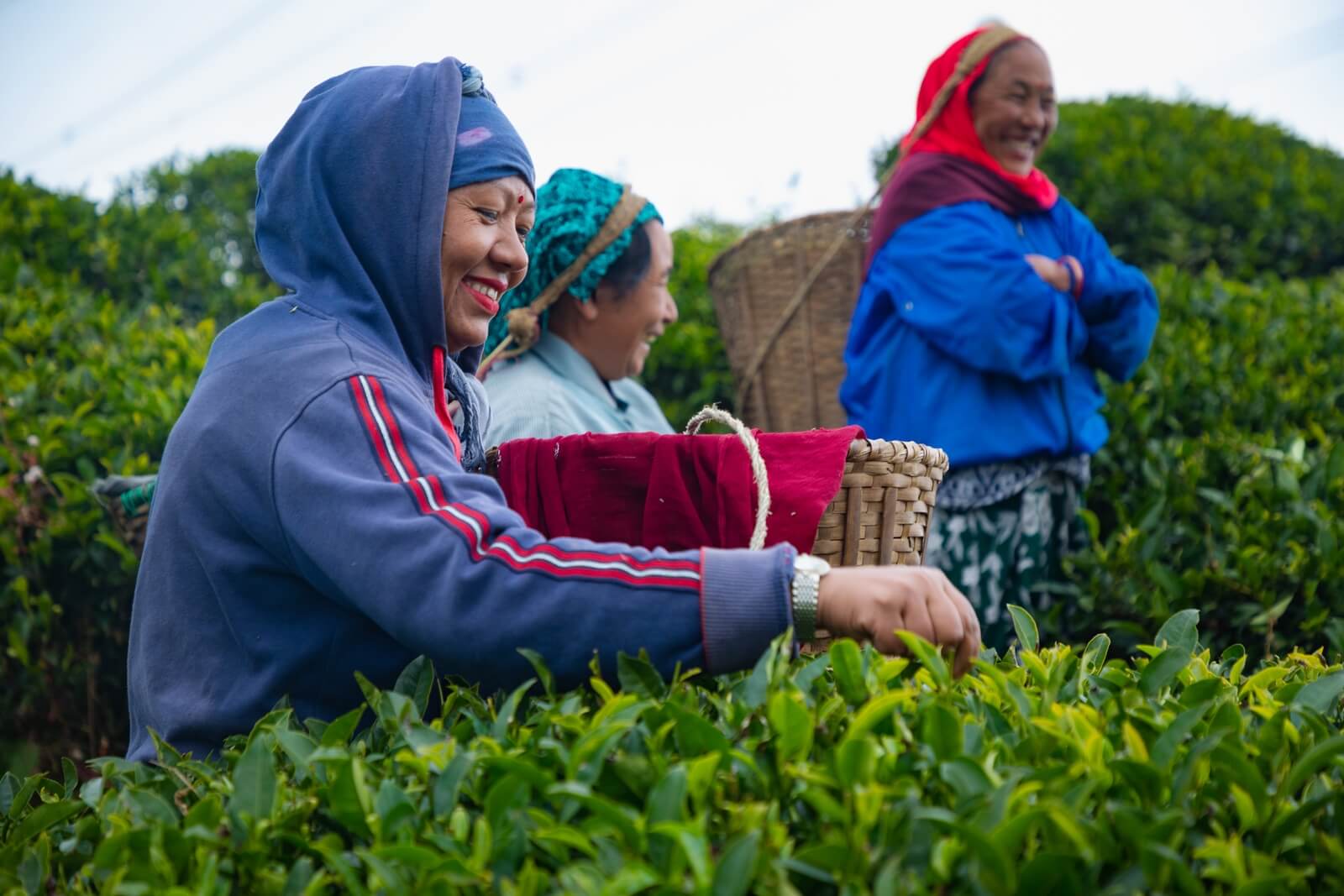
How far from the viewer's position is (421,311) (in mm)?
1835

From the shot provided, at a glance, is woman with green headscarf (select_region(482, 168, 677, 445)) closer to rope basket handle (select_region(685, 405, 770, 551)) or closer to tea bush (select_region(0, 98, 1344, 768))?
tea bush (select_region(0, 98, 1344, 768))

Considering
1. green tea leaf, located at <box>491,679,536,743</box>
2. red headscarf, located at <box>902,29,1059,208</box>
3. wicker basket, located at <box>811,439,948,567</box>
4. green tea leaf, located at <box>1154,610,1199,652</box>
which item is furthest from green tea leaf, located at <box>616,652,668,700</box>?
red headscarf, located at <box>902,29,1059,208</box>

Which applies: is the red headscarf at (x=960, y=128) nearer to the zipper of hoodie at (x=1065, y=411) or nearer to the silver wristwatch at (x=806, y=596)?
the zipper of hoodie at (x=1065, y=411)

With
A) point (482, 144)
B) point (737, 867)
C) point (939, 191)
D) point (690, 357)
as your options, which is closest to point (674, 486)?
point (482, 144)

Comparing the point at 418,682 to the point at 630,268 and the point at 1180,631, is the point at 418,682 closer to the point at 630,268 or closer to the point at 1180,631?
the point at 1180,631

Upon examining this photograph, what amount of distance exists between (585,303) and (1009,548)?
1.40 m

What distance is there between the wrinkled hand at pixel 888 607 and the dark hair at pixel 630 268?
2.19 m

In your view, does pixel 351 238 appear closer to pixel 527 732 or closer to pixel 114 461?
pixel 527 732

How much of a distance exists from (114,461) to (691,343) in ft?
8.05

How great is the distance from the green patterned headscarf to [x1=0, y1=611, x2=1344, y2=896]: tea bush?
205cm

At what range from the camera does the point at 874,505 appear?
179 cm

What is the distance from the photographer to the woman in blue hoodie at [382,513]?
4.51 feet

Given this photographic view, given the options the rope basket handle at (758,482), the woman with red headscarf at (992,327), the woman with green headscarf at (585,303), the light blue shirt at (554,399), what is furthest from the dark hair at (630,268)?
the rope basket handle at (758,482)

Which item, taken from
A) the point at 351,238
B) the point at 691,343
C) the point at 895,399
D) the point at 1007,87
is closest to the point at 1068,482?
A: the point at 895,399
